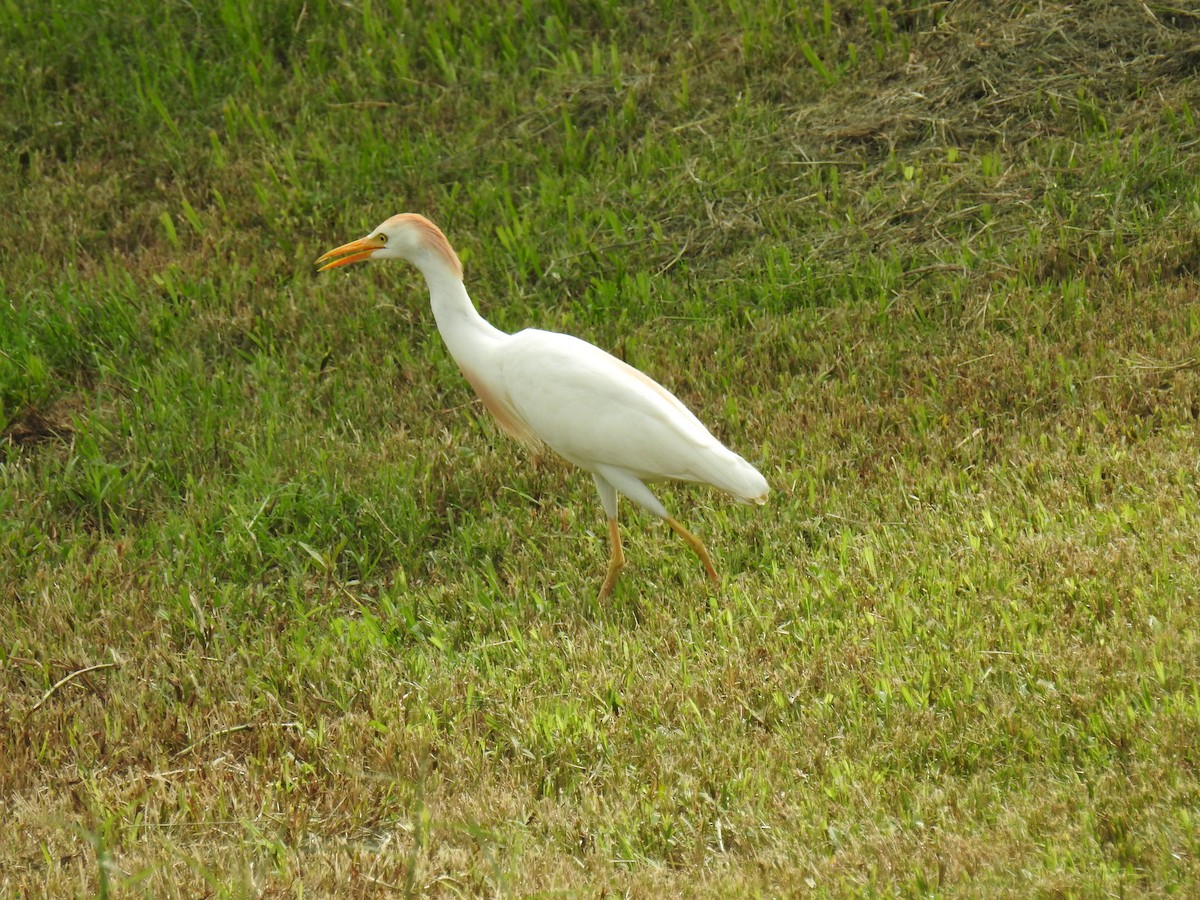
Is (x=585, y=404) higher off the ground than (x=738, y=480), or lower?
higher

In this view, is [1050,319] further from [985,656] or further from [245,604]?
[245,604]

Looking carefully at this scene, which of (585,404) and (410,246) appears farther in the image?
(410,246)

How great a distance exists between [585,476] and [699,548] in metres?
1.24

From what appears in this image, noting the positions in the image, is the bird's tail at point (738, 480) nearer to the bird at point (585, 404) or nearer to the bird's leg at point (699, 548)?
the bird at point (585, 404)

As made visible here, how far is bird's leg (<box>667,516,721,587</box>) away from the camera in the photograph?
17.5ft

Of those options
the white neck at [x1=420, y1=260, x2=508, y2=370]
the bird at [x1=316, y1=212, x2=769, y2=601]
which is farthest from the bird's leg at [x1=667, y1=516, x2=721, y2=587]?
the white neck at [x1=420, y1=260, x2=508, y2=370]

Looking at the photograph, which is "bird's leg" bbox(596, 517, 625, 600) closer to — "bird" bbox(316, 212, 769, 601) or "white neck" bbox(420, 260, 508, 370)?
"bird" bbox(316, 212, 769, 601)

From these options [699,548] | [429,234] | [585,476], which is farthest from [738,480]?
[429,234]

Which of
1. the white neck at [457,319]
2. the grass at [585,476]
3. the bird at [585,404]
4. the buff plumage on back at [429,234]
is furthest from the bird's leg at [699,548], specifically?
the buff plumage on back at [429,234]

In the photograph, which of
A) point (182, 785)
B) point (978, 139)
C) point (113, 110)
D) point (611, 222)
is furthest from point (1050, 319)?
point (113, 110)

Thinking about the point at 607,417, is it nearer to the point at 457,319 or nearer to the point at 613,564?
the point at 613,564

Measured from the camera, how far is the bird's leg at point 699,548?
17.5ft

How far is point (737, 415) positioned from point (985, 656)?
8.86 feet

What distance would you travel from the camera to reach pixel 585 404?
18.2ft
